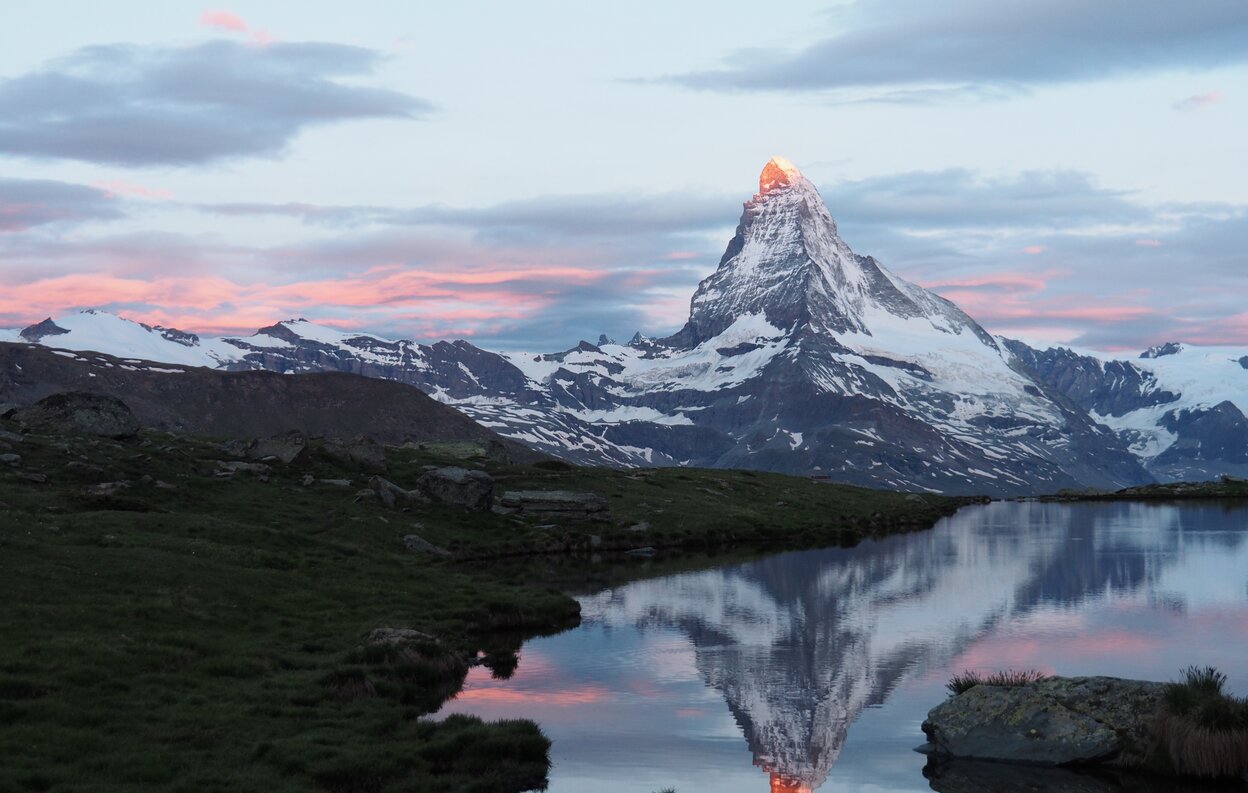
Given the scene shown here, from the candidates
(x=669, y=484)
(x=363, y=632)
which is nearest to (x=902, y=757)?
(x=363, y=632)

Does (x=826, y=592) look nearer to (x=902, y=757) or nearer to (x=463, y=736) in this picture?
(x=902, y=757)

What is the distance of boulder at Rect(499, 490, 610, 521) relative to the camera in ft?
339

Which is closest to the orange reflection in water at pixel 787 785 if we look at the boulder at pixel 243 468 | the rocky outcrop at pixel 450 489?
the boulder at pixel 243 468

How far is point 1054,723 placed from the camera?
112 ft

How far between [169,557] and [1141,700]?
3971 cm

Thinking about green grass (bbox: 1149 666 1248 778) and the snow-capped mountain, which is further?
the snow-capped mountain

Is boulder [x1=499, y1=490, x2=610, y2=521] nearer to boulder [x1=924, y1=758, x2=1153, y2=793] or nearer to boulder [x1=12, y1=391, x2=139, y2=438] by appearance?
boulder [x1=12, y1=391, x2=139, y2=438]

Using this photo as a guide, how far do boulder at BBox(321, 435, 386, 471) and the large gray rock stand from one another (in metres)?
76.4

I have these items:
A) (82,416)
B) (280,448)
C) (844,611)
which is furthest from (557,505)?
(844,611)

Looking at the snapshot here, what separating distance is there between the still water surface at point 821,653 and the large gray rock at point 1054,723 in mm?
1718

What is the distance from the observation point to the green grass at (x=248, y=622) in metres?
29.5

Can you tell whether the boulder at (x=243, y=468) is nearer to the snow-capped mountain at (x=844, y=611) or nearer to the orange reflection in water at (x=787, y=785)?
the snow-capped mountain at (x=844, y=611)

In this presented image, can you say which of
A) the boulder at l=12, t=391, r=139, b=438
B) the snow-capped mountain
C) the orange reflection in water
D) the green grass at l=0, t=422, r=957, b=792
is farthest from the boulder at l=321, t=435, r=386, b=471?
the orange reflection in water

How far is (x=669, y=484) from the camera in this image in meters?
138
